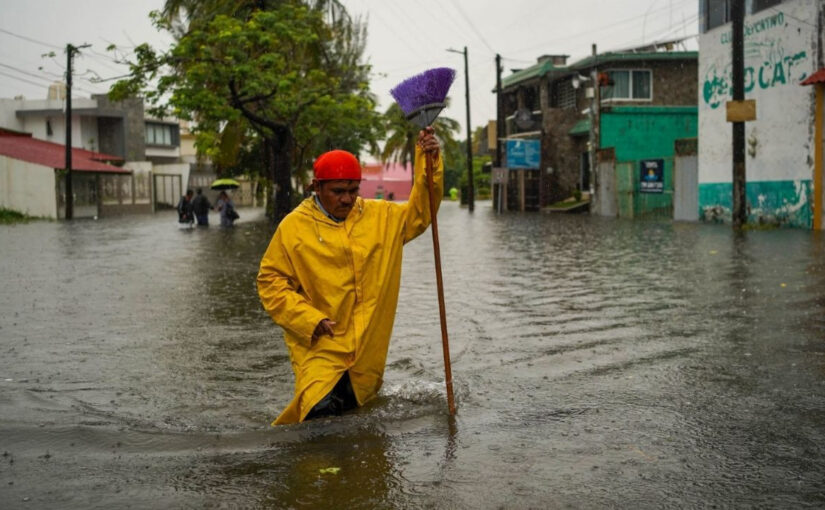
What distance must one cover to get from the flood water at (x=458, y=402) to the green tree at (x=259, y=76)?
560 inches

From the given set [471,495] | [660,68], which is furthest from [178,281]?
[660,68]

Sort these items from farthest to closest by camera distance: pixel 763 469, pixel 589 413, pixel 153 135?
pixel 153 135, pixel 589 413, pixel 763 469

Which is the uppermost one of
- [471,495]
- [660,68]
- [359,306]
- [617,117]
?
[660,68]

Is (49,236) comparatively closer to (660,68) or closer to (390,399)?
(390,399)

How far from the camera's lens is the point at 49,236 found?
84.5ft

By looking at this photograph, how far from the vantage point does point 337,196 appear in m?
4.66

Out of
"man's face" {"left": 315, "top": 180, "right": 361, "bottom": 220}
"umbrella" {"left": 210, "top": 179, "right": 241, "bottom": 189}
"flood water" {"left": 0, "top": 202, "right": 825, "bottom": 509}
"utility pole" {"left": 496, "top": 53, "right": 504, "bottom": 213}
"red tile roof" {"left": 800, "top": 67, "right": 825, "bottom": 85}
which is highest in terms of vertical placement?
"utility pole" {"left": 496, "top": 53, "right": 504, "bottom": 213}

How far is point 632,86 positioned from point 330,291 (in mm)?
38664

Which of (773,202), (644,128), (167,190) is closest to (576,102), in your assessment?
(644,128)

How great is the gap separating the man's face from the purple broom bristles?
76 centimetres

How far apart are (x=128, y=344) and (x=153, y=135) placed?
61.0 m

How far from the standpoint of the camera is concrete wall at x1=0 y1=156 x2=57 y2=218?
4228 cm

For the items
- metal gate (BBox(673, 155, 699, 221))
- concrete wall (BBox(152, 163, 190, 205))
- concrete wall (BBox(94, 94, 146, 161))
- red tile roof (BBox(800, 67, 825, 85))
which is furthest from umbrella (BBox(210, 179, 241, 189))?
concrete wall (BBox(152, 163, 190, 205))

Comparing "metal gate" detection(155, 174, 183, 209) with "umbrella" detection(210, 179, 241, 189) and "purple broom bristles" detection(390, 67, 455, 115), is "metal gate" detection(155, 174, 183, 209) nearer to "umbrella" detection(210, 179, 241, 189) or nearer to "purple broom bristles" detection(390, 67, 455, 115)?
"umbrella" detection(210, 179, 241, 189)
